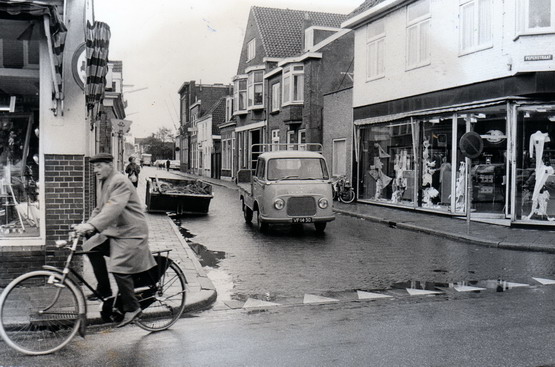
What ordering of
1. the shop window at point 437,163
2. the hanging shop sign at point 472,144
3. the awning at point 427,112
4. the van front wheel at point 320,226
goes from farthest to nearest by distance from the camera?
1. the shop window at point 437,163
2. the awning at point 427,112
3. the van front wheel at point 320,226
4. the hanging shop sign at point 472,144

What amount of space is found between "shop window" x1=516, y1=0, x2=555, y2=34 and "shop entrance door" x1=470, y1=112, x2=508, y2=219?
2251 mm

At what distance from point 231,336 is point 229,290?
91.7 inches

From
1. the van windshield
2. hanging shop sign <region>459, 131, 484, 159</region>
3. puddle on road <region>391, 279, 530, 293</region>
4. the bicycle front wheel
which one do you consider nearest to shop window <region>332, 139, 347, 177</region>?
the van windshield

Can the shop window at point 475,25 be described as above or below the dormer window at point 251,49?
below

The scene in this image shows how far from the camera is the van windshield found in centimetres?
1429

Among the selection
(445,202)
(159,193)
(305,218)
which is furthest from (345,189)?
(305,218)

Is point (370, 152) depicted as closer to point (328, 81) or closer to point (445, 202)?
point (445, 202)

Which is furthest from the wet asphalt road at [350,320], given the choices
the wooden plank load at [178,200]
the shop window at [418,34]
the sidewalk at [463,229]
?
the shop window at [418,34]

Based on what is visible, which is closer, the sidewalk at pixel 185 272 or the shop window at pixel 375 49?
the sidewalk at pixel 185 272

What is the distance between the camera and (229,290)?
8.07m

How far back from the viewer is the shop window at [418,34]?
60.2ft

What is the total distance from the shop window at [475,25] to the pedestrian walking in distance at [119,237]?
12526 mm

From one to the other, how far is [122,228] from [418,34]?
51.1ft

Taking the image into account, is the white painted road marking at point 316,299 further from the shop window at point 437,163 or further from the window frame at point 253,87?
the window frame at point 253,87
